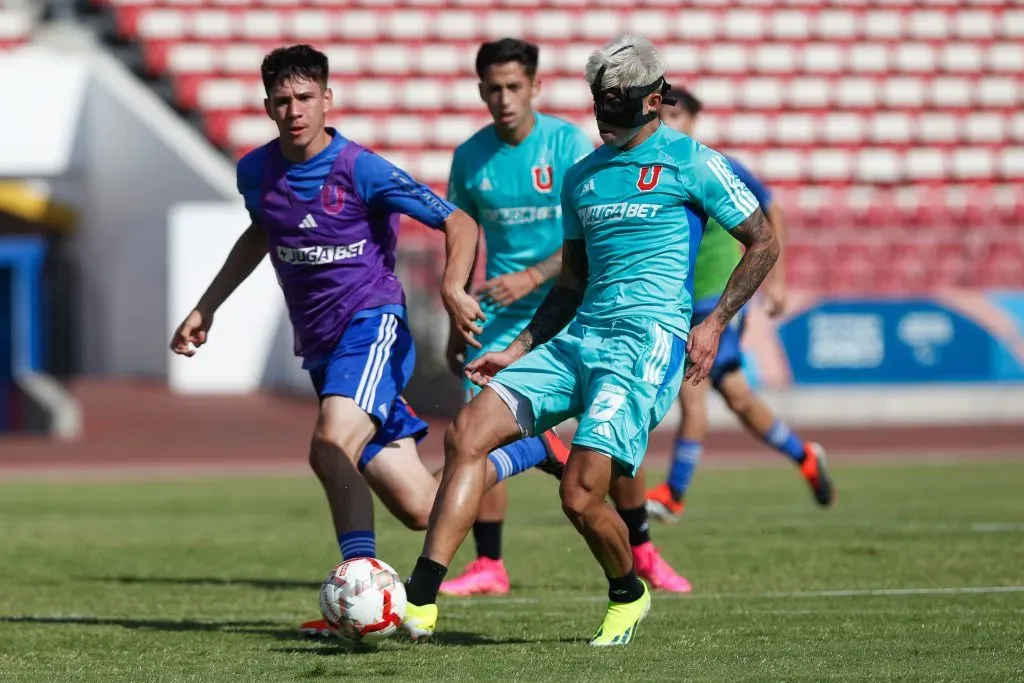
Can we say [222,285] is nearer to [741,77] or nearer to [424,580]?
[424,580]

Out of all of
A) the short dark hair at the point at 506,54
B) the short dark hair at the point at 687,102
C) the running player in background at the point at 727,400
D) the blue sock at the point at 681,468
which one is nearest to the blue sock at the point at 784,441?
the running player in background at the point at 727,400

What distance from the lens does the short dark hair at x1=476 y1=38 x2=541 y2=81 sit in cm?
786

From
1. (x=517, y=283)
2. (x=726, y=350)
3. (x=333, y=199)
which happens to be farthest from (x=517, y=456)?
(x=726, y=350)

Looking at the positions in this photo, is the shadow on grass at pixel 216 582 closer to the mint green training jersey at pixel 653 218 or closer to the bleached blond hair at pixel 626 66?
the mint green training jersey at pixel 653 218

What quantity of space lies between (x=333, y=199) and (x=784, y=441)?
4.55 meters

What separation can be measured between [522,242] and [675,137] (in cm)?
206

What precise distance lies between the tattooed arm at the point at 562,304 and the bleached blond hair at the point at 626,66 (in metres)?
0.65

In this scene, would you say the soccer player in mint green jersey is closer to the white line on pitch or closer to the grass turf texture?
the grass turf texture

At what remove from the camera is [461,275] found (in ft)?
21.4

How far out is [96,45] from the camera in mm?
25250

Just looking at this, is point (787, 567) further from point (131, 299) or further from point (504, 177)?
point (131, 299)

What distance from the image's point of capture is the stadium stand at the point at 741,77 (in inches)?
943

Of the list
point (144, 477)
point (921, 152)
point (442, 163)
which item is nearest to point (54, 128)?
point (442, 163)

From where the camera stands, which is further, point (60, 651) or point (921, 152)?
point (921, 152)
